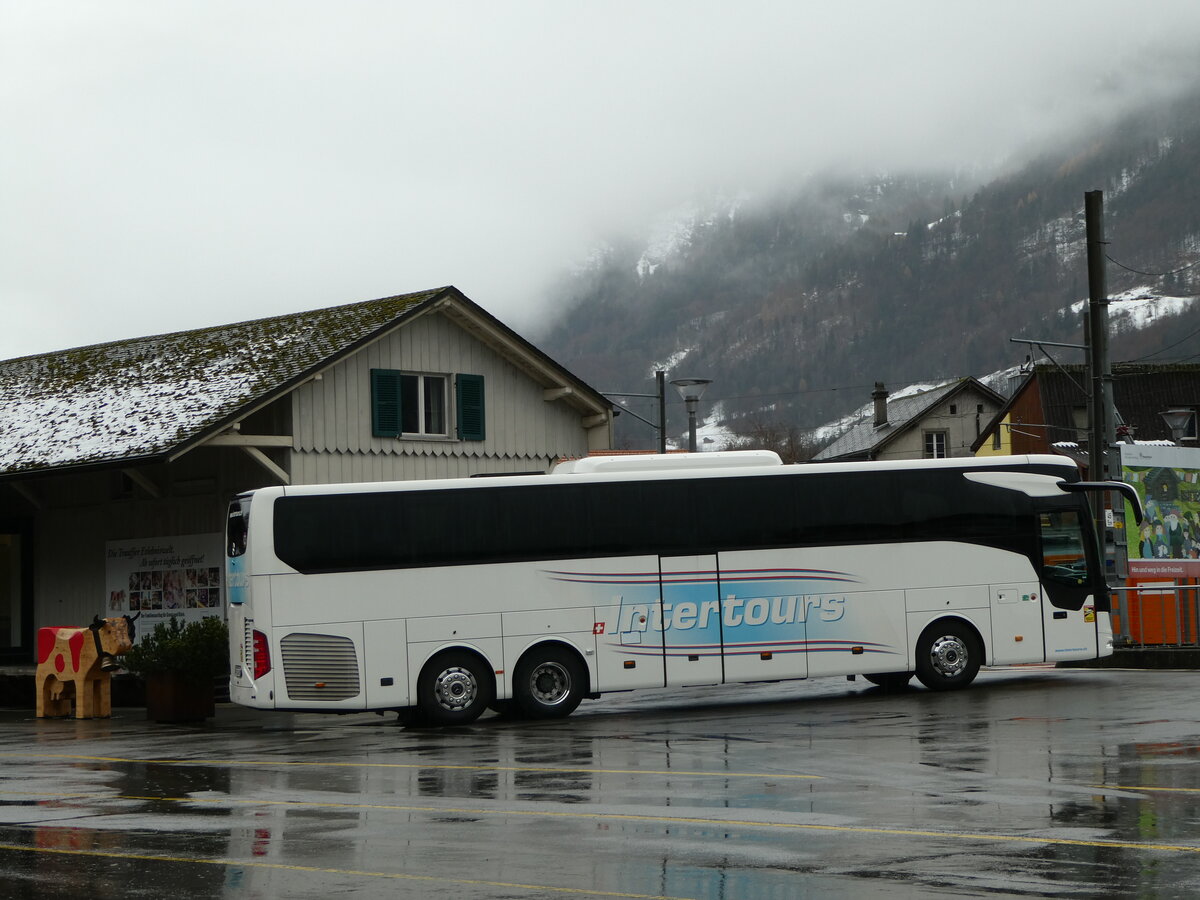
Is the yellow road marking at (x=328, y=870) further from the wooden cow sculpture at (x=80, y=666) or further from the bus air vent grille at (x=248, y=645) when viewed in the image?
the wooden cow sculpture at (x=80, y=666)

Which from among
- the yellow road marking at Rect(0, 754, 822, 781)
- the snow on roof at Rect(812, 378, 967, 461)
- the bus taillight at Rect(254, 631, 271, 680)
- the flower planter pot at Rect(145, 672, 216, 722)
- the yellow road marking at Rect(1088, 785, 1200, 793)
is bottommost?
the yellow road marking at Rect(0, 754, 822, 781)

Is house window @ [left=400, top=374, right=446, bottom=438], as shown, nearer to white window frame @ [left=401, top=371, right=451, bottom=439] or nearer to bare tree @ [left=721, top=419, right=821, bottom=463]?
white window frame @ [left=401, top=371, right=451, bottom=439]

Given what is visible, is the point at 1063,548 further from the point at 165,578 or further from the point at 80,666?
the point at 165,578

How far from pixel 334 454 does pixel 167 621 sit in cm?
444

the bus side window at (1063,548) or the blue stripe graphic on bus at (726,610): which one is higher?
the bus side window at (1063,548)

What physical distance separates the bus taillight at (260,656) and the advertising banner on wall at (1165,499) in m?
15.7

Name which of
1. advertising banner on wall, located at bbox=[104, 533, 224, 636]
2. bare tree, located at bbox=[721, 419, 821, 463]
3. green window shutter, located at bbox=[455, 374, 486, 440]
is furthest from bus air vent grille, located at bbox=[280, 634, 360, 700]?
bare tree, located at bbox=[721, 419, 821, 463]

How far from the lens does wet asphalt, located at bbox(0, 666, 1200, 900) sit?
356 inches

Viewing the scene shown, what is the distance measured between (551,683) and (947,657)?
531 cm

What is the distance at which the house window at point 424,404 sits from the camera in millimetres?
31406

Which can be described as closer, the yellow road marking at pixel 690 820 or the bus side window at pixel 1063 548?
the yellow road marking at pixel 690 820

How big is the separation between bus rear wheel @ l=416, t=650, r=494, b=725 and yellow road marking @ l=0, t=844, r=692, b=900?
10.3 m

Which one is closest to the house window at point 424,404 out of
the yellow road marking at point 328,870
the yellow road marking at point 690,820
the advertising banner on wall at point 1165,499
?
the advertising banner on wall at point 1165,499

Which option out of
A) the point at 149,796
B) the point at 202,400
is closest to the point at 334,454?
the point at 202,400
